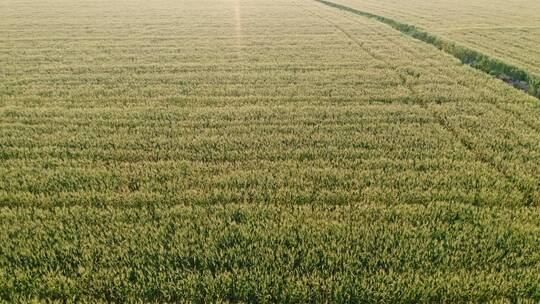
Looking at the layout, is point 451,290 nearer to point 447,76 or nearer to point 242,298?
point 242,298

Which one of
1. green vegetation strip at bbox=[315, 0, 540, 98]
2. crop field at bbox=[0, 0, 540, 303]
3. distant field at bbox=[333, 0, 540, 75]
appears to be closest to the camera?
crop field at bbox=[0, 0, 540, 303]

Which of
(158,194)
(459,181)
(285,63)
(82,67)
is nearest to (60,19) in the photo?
(82,67)

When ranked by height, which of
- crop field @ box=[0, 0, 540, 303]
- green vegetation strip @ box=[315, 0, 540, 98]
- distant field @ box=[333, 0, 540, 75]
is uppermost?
distant field @ box=[333, 0, 540, 75]

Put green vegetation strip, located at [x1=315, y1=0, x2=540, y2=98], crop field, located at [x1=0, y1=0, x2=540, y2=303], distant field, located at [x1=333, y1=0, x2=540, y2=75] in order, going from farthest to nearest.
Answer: distant field, located at [x1=333, y1=0, x2=540, y2=75]
green vegetation strip, located at [x1=315, y1=0, x2=540, y2=98]
crop field, located at [x1=0, y1=0, x2=540, y2=303]

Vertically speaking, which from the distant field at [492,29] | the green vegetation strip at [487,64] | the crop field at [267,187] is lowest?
the crop field at [267,187]

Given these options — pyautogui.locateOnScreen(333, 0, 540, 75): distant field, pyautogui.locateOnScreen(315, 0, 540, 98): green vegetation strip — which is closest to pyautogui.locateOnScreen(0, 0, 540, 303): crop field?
pyautogui.locateOnScreen(315, 0, 540, 98): green vegetation strip

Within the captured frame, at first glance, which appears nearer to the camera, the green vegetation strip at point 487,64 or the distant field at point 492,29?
the green vegetation strip at point 487,64

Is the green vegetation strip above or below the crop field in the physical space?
above

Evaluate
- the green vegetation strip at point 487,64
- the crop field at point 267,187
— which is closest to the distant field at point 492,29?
the green vegetation strip at point 487,64

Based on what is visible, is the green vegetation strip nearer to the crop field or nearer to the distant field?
the distant field

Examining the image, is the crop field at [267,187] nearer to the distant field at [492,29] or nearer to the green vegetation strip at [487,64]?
the green vegetation strip at [487,64]
